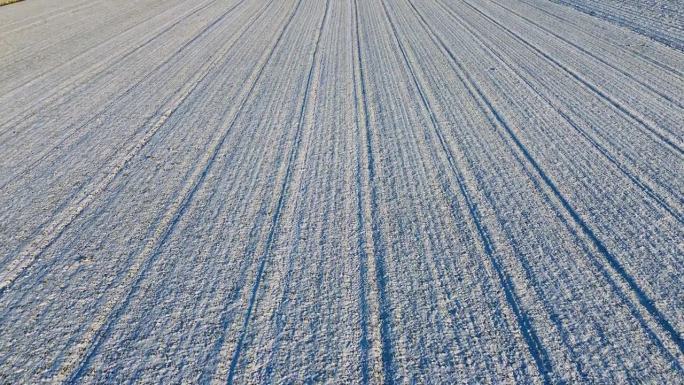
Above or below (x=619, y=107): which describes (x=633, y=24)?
above

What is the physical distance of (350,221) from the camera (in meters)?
3.89

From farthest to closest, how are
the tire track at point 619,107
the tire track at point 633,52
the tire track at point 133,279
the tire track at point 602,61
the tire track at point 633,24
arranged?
the tire track at point 633,24, the tire track at point 633,52, the tire track at point 602,61, the tire track at point 619,107, the tire track at point 133,279

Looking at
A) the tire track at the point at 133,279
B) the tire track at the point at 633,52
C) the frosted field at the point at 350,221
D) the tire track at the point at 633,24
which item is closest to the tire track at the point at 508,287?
the frosted field at the point at 350,221

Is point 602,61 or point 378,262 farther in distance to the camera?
point 602,61

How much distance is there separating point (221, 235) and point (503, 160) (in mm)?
2649

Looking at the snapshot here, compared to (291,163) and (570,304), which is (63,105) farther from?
(570,304)

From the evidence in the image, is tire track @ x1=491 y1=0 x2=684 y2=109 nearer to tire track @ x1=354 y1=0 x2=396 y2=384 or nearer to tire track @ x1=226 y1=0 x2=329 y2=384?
tire track @ x1=354 y1=0 x2=396 y2=384

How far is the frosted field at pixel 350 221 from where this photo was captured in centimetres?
272

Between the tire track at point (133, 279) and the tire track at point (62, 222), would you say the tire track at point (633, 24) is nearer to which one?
the tire track at point (133, 279)

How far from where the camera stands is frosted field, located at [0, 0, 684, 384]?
272 cm

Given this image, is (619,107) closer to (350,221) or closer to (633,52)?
(633,52)

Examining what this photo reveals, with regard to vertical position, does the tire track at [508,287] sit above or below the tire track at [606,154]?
below

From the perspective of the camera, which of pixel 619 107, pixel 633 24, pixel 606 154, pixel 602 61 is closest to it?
pixel 606 154

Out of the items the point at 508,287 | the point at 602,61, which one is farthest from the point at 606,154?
the point at 602,61
